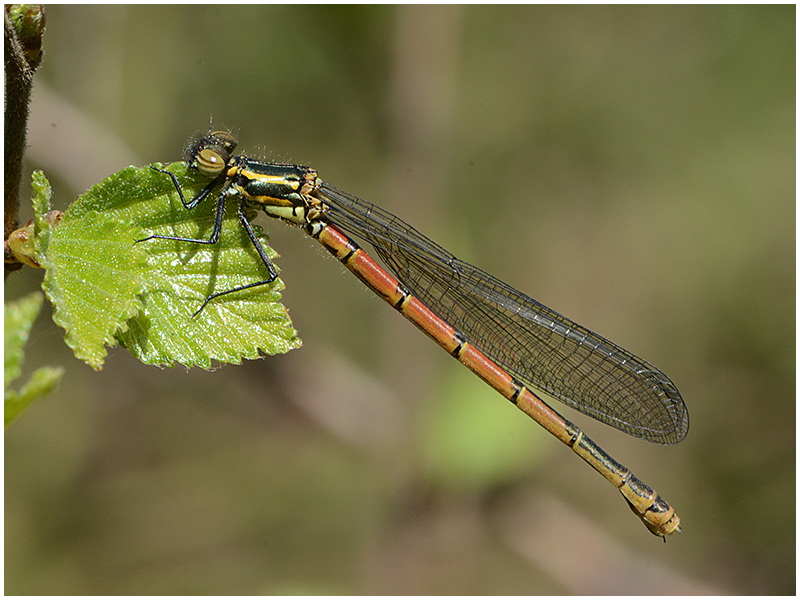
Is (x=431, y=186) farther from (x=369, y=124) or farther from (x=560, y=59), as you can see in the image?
(x=560, y=59)

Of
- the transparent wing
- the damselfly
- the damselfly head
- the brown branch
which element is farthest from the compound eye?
the transparent wing

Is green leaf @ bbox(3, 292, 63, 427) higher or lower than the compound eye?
lower

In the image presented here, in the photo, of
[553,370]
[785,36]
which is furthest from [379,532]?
[785,36]

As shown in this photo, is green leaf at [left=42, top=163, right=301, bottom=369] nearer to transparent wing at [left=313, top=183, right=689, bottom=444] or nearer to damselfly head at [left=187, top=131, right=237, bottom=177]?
damselfly head at [left=187, top=131, right=237, bottom=177]

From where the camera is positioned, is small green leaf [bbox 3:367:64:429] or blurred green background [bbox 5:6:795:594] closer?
small green leaf [bbox 3:367:64:429]

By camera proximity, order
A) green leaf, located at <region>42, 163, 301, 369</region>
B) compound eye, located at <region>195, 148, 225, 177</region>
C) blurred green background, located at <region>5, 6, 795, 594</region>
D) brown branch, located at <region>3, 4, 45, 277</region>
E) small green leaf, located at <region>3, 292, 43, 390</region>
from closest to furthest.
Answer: small green leaf, located at <region>3, 292, 43, 390</region>, brown branch, located at <region>3, 4, 45, 277</region>, green leaf, located at <region>42, 163, 301, 369</region>, compound eye, located at <region>195, 148, 225, 177</region>, blurred green background, located at <region>5, 6, 795, 594</region>

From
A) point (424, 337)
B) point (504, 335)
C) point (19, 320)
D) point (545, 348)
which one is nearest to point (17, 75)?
point (19, 320)

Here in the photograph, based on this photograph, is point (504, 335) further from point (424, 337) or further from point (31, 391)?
point (31, 391)

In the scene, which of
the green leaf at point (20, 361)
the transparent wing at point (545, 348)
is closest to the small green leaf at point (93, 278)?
the green leaf at point (20, 361)
